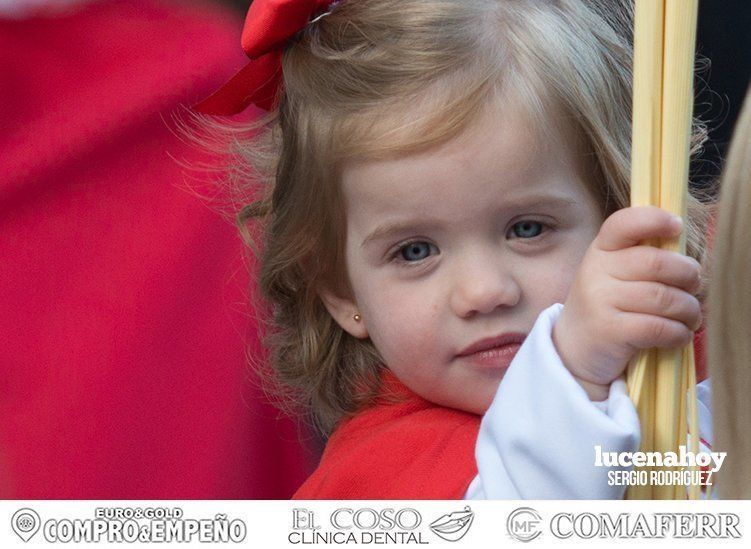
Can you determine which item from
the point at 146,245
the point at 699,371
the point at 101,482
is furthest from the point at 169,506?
the point at 699,371

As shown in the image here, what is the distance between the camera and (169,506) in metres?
0.84

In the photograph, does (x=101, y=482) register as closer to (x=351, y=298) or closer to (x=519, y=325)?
(x=351, y=298)

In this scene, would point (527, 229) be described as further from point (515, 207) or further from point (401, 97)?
point (401, 97)

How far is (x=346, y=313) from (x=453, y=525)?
0.81 ft

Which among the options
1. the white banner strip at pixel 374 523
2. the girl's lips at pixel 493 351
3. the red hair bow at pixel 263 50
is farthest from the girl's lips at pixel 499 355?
the red hair bow at pixel 263 50

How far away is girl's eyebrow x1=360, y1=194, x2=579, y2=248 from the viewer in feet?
2.69

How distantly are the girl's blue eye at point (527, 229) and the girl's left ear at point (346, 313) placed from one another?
18cm

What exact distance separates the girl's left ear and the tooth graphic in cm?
22

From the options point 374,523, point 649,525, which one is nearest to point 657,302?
point 649,525

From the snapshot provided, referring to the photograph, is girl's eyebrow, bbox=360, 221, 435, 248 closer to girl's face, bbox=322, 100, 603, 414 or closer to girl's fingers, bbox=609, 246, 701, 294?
girl's face, bbox=322, 100, 603, 414

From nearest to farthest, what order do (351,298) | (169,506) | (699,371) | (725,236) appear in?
(725,236)
(169,506)
(351,298)
(699,371)

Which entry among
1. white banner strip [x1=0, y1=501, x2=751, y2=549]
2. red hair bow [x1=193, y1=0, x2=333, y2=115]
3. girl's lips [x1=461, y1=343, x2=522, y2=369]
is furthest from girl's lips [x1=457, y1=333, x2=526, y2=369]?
red hair bow [x1=193, y1=0, x2=333, y2=115]

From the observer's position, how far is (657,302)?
0.64m

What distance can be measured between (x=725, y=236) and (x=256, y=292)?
55cm
